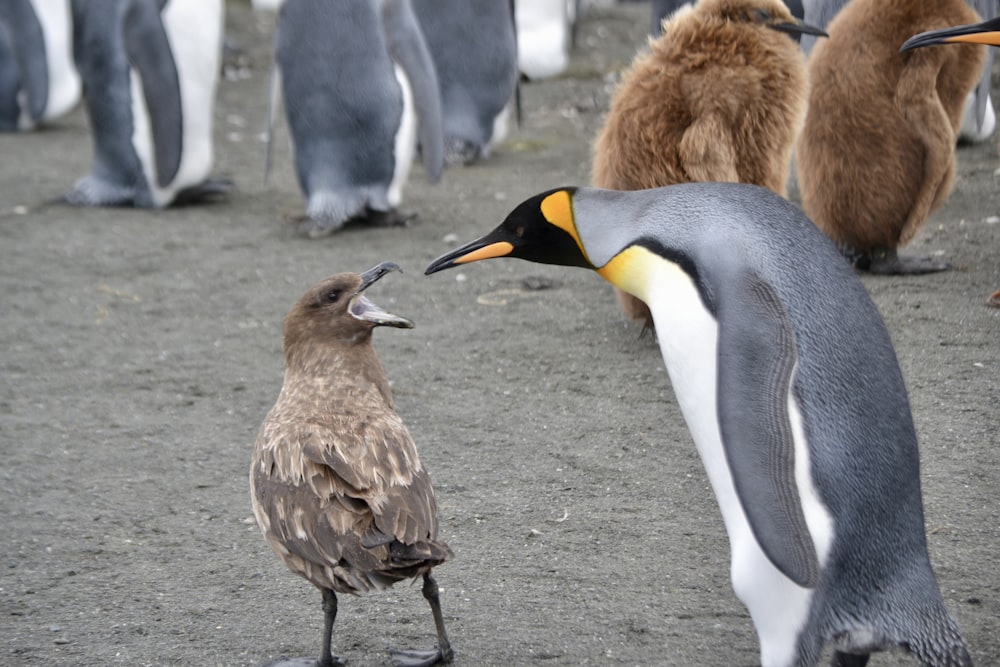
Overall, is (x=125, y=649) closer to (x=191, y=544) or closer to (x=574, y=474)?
(x=191, y=544)

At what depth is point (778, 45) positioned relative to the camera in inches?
149

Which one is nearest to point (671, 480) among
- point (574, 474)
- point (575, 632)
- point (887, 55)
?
point (574, 474)

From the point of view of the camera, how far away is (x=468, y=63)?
→ 7.34 m

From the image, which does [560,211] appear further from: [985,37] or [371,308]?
[985,37]

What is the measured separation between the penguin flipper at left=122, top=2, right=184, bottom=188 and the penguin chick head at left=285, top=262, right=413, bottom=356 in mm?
3842

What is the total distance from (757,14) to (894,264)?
1324 millimetres

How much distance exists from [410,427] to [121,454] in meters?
0.86

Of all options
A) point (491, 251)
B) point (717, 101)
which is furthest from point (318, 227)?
point (491, 251)

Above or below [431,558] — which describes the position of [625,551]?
below

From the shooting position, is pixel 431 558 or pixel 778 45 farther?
pixel 778 45

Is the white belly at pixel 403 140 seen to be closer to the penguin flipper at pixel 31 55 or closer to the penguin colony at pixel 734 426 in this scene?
the penguin colony at pixel 734 426

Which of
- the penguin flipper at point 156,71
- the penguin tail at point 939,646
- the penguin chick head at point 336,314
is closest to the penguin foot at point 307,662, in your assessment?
the penguin chick head at point 336,314

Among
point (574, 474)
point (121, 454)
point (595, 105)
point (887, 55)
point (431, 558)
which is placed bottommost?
point (595, 105)

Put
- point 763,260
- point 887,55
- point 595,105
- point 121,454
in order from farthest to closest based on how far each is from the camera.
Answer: point 595,105
point 887,55
point 121,454
point 763,260
